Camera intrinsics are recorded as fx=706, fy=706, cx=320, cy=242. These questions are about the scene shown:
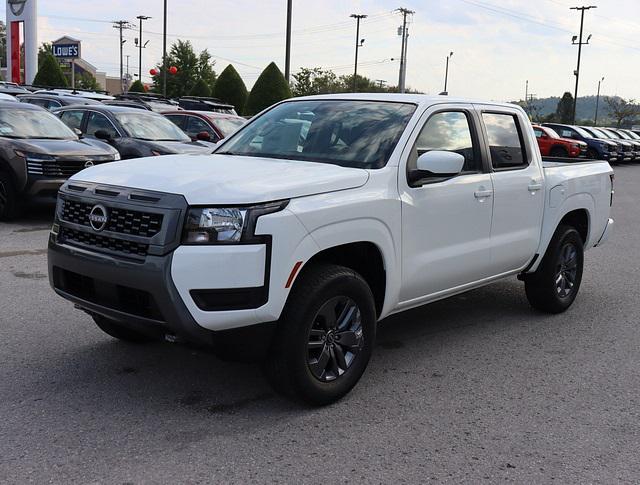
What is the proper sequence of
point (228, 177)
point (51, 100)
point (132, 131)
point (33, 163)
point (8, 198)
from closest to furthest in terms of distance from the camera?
point (228, 177) < point (33, 163) < point (8, 198) < point (132, 131) < point (51, 100)

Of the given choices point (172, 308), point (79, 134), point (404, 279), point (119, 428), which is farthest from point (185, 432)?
point (79, 134)

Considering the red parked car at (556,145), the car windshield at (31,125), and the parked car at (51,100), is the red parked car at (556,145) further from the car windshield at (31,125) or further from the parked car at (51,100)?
the car windshield at (31,125)

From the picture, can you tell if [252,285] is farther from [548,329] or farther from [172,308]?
[548,329]

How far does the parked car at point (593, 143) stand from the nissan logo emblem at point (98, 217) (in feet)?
92.9

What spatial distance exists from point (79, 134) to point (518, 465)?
945cm


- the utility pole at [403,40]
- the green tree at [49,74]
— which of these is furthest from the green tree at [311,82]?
the green tree at [49,74]

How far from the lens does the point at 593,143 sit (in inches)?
1172

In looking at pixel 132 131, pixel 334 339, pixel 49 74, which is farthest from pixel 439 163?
pixel 49 74

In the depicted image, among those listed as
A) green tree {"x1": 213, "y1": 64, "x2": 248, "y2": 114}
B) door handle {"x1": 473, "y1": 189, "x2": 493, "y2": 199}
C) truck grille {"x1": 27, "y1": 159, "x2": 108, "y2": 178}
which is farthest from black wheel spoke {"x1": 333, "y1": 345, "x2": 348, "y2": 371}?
green tree {"x1": 213, "y1": 64, "x2": 248, "y2": 114}

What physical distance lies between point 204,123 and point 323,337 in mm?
10909

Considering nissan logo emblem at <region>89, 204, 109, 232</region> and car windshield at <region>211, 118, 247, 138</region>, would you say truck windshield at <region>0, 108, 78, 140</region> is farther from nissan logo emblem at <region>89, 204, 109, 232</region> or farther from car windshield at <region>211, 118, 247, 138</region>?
nissan logo emblem at <region>89, 204, 109, 232</region>

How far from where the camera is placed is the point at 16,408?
3898mm

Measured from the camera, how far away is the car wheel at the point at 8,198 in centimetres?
970

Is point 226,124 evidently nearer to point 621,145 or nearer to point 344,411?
point 344,411
